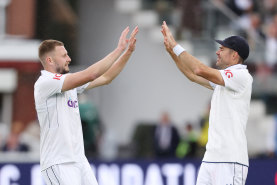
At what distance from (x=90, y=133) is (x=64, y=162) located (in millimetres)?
9825

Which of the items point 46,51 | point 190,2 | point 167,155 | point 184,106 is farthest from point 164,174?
point 184,106

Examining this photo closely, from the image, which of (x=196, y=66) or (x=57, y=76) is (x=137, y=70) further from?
(x=196, y=66)

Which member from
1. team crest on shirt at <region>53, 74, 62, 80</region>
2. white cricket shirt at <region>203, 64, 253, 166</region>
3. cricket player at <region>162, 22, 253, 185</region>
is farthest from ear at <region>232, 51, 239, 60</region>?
team crest on shirt at <region>53, 74, 62, 80</region>

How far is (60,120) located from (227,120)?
166cm

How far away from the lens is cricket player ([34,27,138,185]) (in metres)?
8.87

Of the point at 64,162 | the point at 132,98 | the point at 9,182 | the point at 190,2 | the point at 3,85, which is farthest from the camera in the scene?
the point at 132,98

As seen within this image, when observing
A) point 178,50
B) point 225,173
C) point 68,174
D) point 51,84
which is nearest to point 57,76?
point 51,84

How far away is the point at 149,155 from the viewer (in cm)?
1947

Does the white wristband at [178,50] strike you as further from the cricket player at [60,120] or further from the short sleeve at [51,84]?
the short sleeve at [51,84]

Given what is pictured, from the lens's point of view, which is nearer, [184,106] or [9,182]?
[9,182]

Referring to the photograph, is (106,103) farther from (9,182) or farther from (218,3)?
(9,182)

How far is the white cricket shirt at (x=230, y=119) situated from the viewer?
8.80 meters

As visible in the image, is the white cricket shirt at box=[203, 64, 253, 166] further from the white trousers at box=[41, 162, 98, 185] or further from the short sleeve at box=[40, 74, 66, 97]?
the short sleeve at box=[40, 74, 66, 97]

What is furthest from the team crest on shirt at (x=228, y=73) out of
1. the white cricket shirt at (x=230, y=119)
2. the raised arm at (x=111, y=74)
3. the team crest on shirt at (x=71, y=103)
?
the team crest on shirt at (x=71, y=103)
